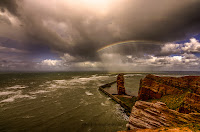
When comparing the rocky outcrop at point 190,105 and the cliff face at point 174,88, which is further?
the cliff face at point 174,88

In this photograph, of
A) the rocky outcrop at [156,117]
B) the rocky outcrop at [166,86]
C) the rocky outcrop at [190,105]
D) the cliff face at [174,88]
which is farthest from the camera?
the rocky outcrop at [166,86]

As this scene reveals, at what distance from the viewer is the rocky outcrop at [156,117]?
9.05 m

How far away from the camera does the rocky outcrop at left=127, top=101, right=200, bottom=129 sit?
9047 mm

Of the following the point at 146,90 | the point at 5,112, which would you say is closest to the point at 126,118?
the point at 146,90

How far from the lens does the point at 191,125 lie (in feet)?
27.3

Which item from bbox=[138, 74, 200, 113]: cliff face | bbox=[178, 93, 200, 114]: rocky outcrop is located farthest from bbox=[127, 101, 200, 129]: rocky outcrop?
bbox=[138, 74, 200, 113]: cliff face

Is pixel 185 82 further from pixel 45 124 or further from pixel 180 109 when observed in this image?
pixel 45 124

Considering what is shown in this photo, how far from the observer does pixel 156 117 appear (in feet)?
32.2

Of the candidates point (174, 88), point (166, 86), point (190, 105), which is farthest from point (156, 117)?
point (166, 86)

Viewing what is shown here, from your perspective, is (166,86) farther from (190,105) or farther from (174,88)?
(190,105)

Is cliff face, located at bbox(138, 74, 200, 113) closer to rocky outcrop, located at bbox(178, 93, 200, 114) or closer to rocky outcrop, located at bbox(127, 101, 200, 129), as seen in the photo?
rocky outcrop, located at bbox(178, 93, 200, 114)

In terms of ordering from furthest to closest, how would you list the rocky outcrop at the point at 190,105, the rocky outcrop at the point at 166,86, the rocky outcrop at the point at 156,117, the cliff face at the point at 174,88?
the rocky outcrop at the point at 166,86
the cliff face at the point at 174,88
the rocky outcrop at the point at 190,105
the rocky outcrop at the point at 156,117

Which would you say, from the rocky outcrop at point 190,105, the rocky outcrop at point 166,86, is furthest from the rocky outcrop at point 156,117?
the rocky outcrop at point 166,86

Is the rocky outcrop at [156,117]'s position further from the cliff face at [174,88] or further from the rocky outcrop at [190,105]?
the cliff face at [174,88]
